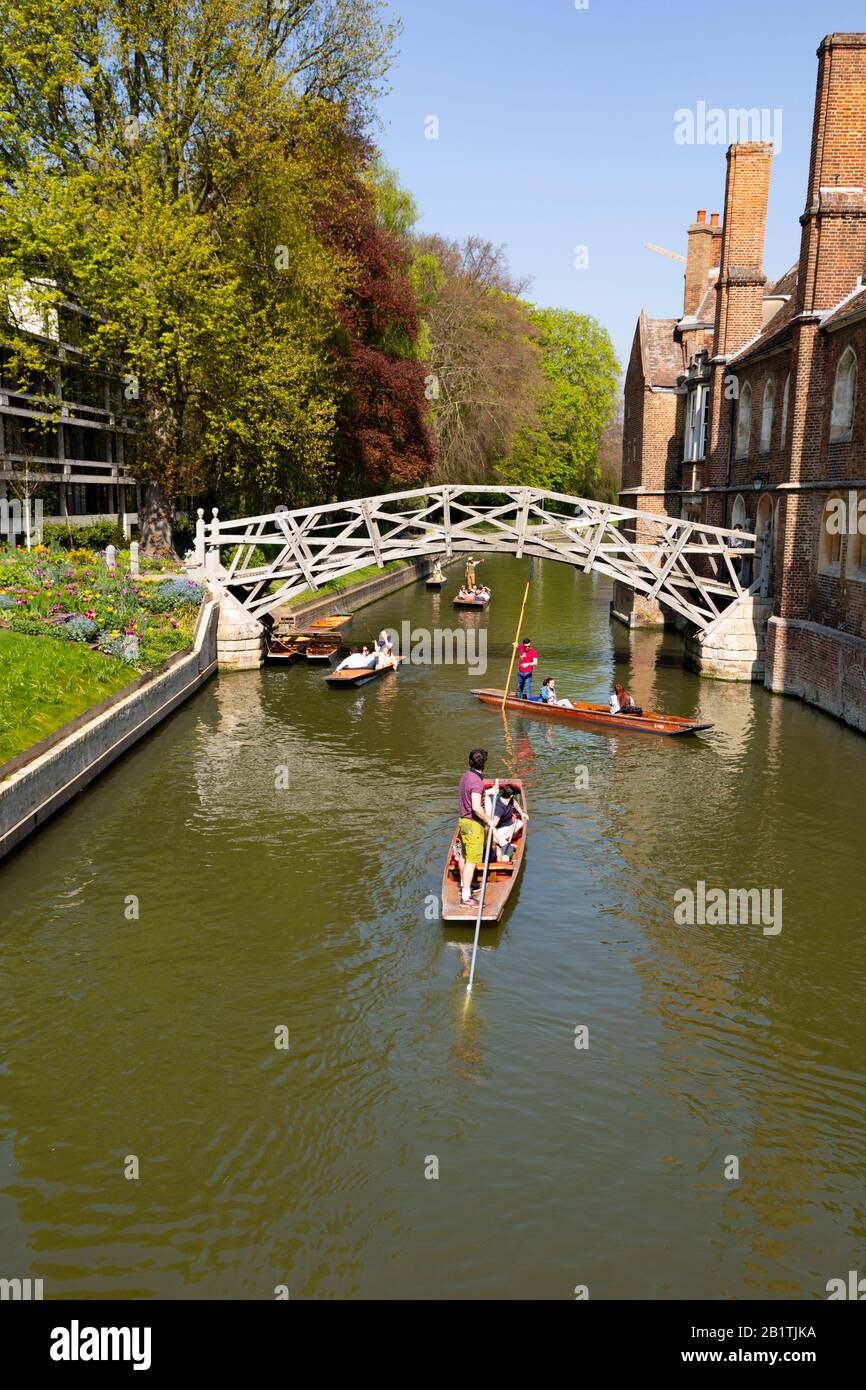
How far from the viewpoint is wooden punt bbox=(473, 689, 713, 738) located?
69.1ft

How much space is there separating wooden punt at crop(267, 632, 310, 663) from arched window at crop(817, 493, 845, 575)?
13.1 metres

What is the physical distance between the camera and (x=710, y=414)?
3253 cm

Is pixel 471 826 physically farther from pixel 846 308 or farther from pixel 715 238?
pixel 715 238

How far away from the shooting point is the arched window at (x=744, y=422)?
2952 cm

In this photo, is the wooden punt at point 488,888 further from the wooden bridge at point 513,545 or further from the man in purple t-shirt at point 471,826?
the wooden bridge at point 513,545

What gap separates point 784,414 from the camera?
2597 cm

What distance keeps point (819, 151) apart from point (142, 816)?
1924cm

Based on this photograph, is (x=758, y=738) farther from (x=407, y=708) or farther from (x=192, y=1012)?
(x=192, y=1012)

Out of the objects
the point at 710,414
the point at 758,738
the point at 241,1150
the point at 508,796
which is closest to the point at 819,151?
the point at 710,414

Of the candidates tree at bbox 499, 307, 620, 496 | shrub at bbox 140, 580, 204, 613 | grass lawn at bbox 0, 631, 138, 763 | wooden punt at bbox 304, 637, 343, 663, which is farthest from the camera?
tree at bbox 499, 307, 620, 496

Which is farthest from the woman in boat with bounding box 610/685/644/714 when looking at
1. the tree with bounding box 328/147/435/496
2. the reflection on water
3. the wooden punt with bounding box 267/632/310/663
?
the tree with bounding box 328/147/435/496

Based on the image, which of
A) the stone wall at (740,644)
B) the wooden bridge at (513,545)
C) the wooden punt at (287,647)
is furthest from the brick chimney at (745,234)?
the wooden punt at (287,647)

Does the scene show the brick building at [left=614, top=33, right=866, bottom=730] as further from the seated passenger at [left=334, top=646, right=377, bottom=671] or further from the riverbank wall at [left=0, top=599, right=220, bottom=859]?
the riverbank wall at [left=0, top=599, right=220, bottom=859]

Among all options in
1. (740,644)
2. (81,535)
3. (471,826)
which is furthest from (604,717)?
(81,535)
